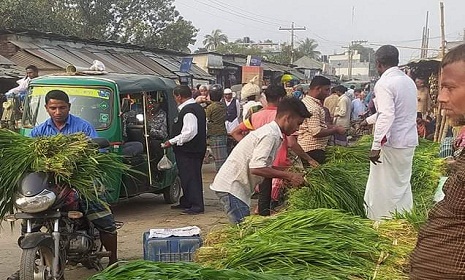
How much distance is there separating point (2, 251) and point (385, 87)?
14.5 ft

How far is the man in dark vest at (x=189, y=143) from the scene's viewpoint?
8391mm

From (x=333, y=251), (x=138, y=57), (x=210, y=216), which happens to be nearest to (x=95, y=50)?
(x=138, y=57)

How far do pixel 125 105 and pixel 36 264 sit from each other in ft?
12.0

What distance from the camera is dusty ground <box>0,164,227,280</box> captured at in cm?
625

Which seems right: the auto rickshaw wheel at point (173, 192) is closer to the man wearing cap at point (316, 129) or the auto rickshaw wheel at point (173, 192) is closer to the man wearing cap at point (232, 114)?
the man wearing cap at point (316, 129)

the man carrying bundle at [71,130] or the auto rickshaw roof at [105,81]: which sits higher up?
the auto rickshaw roof at [105,81]

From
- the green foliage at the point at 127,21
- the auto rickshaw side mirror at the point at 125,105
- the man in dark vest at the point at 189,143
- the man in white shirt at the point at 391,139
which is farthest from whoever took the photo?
the green foliage at the point at 127,21

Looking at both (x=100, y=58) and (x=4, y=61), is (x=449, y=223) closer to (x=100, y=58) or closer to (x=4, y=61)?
(x=4, y=61)

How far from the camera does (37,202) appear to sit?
457 cm

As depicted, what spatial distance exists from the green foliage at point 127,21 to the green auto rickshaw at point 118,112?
25.4m

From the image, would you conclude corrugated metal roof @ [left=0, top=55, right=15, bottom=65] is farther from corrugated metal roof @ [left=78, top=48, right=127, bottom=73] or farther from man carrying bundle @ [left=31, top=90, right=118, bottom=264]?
man carrying bundle @ [left=31, top=90, right=118, bottom=264]

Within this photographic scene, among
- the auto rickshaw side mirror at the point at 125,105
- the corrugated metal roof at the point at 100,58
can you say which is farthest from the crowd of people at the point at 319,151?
the corrugated metal roof at the point at 100,58

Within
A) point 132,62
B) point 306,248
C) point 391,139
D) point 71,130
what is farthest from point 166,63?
point 306,248

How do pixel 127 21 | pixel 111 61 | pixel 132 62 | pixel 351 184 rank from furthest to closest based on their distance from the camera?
pixel 127 21 → pixel 132 62 → pixel 111 61 → pixel 351 184
